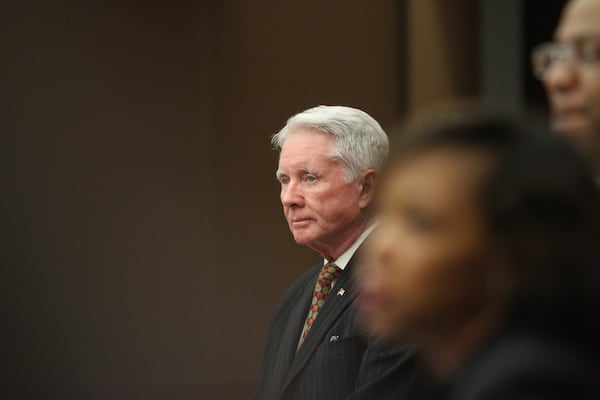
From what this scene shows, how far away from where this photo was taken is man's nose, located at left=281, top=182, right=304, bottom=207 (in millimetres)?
3138

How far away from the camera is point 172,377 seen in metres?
6.00

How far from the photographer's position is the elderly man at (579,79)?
1488 mm

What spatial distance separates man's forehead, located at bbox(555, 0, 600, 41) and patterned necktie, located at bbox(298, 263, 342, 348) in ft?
5.28

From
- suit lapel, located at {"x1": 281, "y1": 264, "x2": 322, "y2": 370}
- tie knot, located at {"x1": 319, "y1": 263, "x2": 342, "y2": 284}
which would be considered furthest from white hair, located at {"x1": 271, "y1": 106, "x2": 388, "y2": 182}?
suit lapel, located at {"x1": 281, "y1": 264, "x2": 322, "y2": 370}

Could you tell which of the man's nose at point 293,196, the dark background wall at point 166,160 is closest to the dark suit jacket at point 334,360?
the man's nose at point 293,196

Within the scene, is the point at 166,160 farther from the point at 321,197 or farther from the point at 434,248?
the point at 434,248

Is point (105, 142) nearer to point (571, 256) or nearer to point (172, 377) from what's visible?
point (172, 377)

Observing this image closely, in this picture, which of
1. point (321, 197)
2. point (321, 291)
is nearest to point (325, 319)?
point (321, 291)

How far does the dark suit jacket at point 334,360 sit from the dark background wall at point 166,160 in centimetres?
281

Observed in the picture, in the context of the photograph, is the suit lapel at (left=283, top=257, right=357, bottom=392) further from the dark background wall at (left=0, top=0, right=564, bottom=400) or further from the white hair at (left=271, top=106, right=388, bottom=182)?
the dark background wall at (left=0, top=0, right=564, bottom=400)

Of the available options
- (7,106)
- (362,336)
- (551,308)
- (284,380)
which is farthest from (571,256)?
(7,106)

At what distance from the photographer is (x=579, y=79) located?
1506mm

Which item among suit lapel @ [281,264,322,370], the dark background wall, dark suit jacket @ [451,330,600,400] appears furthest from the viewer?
the dark background wall

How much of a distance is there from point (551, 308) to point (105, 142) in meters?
5.06
